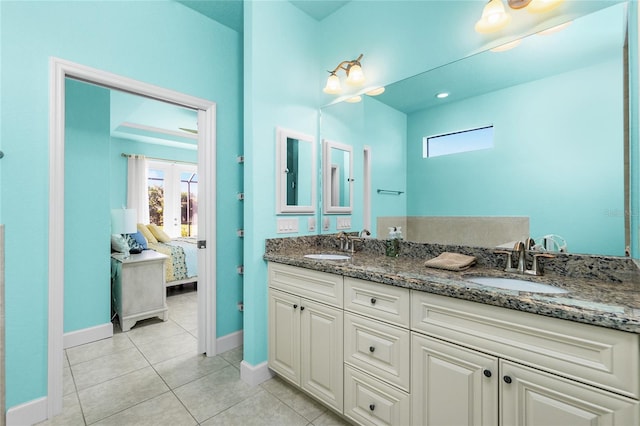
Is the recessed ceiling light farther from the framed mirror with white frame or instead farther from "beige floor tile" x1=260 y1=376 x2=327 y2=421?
"beige floor tile" x1=260 y1=376 x2=327 y2=421

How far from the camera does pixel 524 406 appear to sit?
3.10 feet

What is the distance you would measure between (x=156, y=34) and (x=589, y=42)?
2581 mm

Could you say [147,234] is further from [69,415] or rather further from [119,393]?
[69,415]

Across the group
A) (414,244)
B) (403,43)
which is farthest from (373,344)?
(403,43)

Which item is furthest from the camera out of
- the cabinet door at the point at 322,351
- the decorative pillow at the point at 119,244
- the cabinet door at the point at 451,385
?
the decorative pillow at the point at 119,244

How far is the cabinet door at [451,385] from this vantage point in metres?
1.02

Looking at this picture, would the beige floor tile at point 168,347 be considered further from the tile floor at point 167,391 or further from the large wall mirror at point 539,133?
the large wall mirror at point 539,133

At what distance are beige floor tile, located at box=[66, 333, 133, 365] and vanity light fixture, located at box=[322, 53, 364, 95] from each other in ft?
9.13

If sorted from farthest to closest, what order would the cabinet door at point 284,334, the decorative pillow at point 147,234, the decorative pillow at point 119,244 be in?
the decorative pillow at point 147,234
the decorative pillow at point 119,244
the cabinet door at point 284,334

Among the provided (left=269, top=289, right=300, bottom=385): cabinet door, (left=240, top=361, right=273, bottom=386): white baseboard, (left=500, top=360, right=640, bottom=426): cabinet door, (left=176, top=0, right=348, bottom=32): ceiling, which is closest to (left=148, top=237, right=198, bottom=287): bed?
(left=240, top=361, right=273, bottom=386): white baseboard

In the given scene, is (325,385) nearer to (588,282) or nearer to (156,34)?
(588,282)

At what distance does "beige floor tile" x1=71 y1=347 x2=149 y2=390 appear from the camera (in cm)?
201

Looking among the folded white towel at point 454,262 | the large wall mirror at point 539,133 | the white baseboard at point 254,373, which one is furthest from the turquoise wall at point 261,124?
the folded white towel at point 454,262

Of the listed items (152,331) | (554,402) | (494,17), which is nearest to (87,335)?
(152,331)
